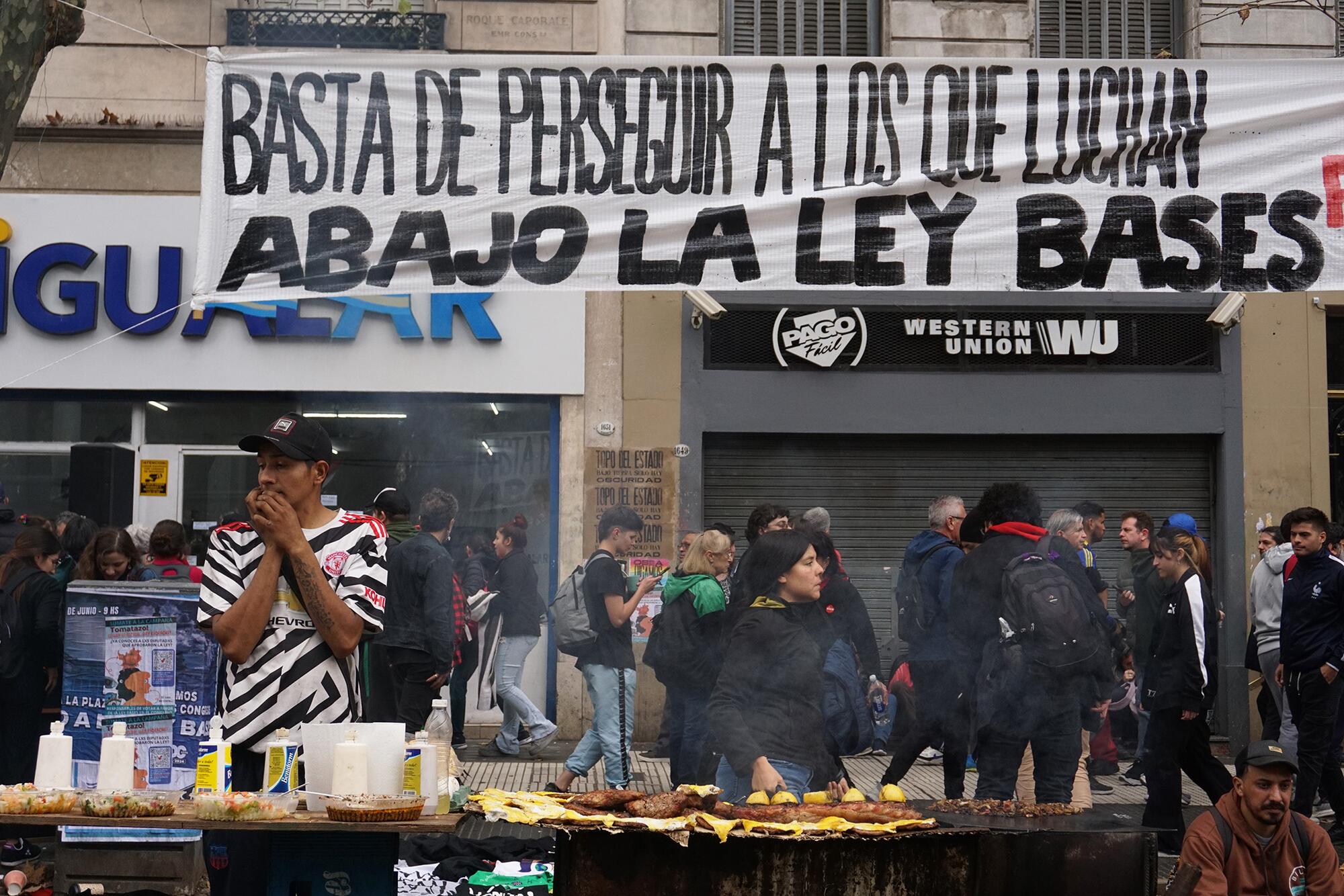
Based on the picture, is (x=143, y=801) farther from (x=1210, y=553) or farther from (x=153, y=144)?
(x=1210, y=553)

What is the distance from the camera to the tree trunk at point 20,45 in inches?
219

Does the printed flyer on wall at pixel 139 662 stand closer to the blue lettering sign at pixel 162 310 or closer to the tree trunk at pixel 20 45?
the tree trunk at pixel 20 45

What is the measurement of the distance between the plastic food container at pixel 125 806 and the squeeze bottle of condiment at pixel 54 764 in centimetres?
22

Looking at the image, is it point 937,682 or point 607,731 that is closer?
point 937,682

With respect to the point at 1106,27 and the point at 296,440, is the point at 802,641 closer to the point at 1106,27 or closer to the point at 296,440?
the point at 296,440

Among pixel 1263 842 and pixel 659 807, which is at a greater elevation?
pixel 659 807

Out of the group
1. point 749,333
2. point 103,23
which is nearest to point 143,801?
point 749,333

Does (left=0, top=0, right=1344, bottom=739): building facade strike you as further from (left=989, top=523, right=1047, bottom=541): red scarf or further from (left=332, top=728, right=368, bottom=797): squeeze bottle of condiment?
(left=332, top=728, right=368, bottom=797): squeeze bottle of condiment

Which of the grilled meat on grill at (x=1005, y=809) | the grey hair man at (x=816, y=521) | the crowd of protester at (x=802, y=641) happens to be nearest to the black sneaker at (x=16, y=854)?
the crowd of protester at (x=802, y=641)

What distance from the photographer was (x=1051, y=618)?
690 cm

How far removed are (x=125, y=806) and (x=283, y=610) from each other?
Answer: 0.78 metres

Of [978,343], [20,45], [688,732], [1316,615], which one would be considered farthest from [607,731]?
[978,343]

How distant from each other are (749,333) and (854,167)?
260 inches

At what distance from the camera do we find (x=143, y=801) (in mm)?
4445
